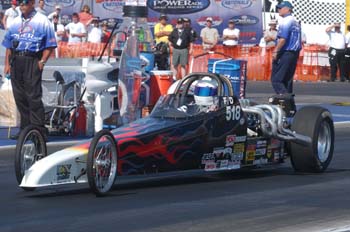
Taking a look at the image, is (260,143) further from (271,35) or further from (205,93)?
(271,35)

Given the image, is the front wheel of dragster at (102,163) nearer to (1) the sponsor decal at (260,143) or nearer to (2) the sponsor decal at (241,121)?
(2) the sponsor decal at (241,121)

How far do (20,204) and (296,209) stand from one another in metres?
2.44

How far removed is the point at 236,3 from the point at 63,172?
2482cm

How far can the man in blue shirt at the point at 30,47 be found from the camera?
571 inches

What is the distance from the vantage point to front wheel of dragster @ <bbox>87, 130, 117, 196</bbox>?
999cm

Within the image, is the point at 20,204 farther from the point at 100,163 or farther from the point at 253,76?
the point at 253,76

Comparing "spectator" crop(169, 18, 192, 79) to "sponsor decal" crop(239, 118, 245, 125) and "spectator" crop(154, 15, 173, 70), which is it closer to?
"spectator" crop(154, 15, 173, 70)

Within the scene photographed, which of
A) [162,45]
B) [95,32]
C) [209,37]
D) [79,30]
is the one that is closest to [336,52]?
[209,37]

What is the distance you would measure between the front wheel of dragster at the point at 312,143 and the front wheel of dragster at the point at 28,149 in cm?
307

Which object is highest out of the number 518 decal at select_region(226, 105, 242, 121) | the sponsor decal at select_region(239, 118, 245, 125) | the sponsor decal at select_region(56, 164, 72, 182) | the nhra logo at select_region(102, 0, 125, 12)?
the nhra logo at select_region(102, 0, 125, 12)

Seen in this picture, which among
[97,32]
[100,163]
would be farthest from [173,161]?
[97,32]

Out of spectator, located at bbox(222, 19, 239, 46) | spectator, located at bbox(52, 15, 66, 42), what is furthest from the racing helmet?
spectator, located at bbox(222, 19, 239, 46)

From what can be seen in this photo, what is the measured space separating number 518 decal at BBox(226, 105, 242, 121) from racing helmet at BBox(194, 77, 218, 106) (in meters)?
0.18

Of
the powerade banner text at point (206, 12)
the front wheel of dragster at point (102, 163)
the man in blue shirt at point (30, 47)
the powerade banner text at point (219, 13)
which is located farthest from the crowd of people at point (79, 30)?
the front wheel of dragster at point (102, 163)
